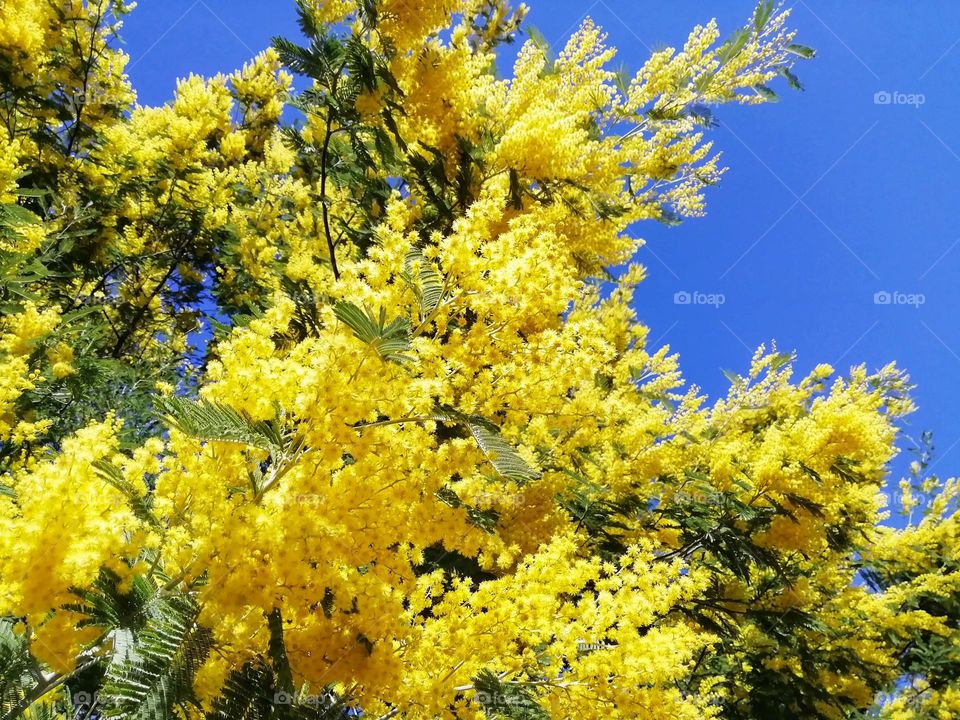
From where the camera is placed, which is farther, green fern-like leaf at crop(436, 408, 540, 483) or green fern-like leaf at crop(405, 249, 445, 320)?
green fern-like leaf at crop(405, 249, 445, 320)

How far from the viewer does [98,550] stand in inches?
73.3

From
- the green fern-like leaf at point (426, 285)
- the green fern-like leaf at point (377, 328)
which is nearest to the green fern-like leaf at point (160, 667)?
the green fern-like leaf at point (377, 328)

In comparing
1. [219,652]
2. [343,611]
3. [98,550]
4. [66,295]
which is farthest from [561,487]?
[66,295]

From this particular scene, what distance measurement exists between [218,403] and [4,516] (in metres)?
0.92

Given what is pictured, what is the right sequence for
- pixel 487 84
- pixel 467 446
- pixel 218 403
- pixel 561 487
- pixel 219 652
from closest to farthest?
pixel 219 652 → pixel 218 403 → pixel 467 446 → pixel 561 487 → pixel 487 84

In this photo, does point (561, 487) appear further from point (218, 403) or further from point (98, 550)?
point (98, 550)

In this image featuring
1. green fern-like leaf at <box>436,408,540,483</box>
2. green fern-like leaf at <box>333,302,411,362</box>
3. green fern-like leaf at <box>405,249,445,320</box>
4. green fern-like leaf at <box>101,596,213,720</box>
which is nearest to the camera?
green fern-like leaf at <box>101,596,213,720</box>
